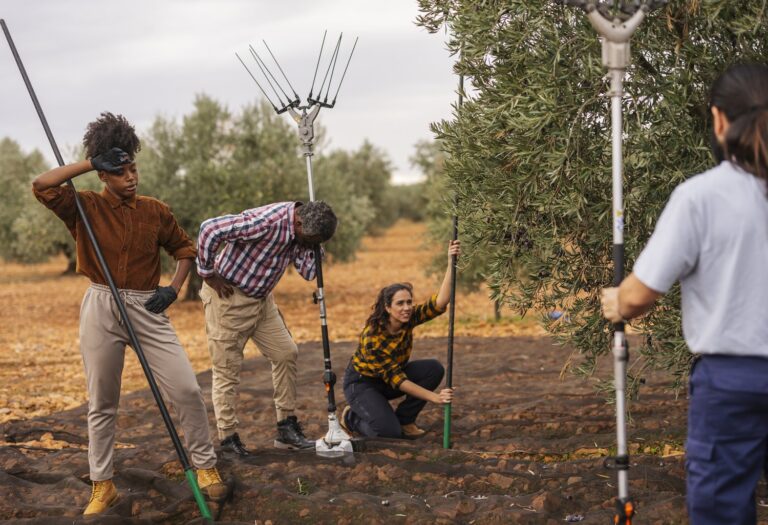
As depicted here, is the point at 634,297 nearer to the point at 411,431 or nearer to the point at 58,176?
the point at 58,176

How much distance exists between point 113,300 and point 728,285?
157 inches

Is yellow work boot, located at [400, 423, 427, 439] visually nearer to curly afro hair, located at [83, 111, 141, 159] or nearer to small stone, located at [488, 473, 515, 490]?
small stone, located at [488, 473, 515, 490]

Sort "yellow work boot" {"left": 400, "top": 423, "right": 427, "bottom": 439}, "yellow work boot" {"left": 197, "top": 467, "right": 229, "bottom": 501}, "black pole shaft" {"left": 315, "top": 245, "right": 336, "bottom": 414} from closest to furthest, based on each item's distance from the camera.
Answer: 1. "yellow work boot" {"left": 197, "top": 467, "right": 229, "bottom": 501}
2. "black pole shaft" {"left": 315, "top": 245, "right": 336, "bottom": 414}
3. "yellow work boot" {"left": 400, "top": 423, "right": 427, "bottom": 439}

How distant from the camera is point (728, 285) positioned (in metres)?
3.19

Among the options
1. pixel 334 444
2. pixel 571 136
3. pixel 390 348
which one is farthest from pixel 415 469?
pixel 571 136

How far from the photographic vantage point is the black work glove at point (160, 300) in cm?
572

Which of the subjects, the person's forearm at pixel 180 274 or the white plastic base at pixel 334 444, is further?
the white plastic base at pixel 334 444

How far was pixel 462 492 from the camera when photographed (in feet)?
20.0

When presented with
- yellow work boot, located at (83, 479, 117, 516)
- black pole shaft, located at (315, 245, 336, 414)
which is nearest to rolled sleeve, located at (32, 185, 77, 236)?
yellow work boot, located at (83, 479, 117, 516)

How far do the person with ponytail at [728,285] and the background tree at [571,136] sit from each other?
94.8 inches

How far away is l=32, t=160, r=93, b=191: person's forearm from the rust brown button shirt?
8.1 inches

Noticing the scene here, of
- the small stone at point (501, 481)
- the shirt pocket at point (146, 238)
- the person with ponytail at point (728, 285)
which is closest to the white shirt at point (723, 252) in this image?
the person with ponytail at point (728, 285)

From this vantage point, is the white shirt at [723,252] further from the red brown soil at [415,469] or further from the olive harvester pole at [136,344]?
the olive harvester pole at [136,344]

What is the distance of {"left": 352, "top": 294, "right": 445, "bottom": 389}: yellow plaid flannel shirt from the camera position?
780cm
